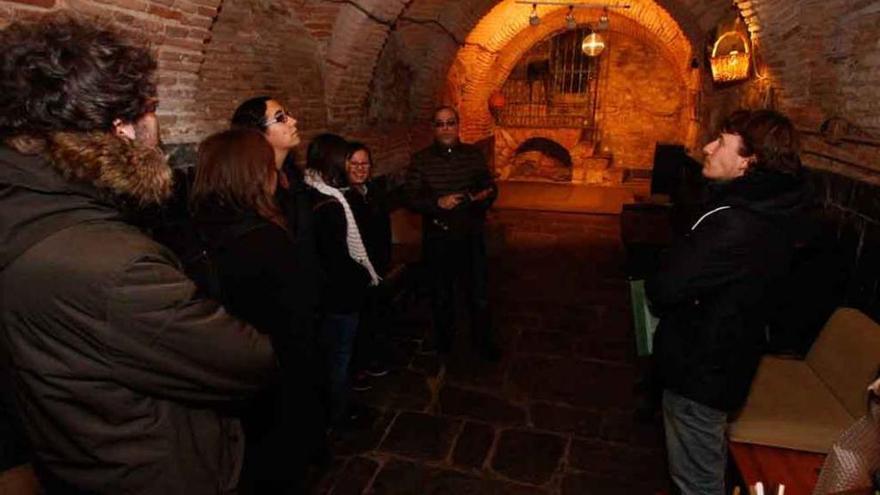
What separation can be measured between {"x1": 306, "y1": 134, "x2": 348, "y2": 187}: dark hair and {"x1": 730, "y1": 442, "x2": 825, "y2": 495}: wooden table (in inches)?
97.0

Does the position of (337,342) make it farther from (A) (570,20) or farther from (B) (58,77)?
(A) (570,20)

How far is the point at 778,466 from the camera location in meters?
2.27

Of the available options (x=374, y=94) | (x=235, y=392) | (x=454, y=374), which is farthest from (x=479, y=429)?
(x=374, y=94)

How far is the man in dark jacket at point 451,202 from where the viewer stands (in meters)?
3.85

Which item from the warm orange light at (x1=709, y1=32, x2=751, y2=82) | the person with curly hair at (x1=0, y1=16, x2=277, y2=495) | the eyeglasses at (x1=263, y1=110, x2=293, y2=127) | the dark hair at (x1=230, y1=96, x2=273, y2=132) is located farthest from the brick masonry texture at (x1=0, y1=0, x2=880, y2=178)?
the person with curly hair at (x1=0, y1=16, x2=277, y2=495)

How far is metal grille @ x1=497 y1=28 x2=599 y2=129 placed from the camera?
44.7 feet

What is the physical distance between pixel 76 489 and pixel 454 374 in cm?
293

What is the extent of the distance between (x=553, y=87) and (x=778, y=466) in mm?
12993

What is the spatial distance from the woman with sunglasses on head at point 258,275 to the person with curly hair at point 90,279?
0.63m

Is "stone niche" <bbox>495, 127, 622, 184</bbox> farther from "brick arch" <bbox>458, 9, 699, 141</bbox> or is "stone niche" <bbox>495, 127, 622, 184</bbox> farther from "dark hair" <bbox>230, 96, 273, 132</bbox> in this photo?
"dark hair" <bbox>230, 96, 273, 132</bbox>

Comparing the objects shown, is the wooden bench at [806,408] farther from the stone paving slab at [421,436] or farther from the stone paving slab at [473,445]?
the stone paving slab at [421,436]

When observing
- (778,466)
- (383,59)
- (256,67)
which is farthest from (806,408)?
(383,59)

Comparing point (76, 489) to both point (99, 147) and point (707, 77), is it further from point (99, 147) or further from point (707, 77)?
point (707, 77)

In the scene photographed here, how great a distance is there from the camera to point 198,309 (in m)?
1.29
